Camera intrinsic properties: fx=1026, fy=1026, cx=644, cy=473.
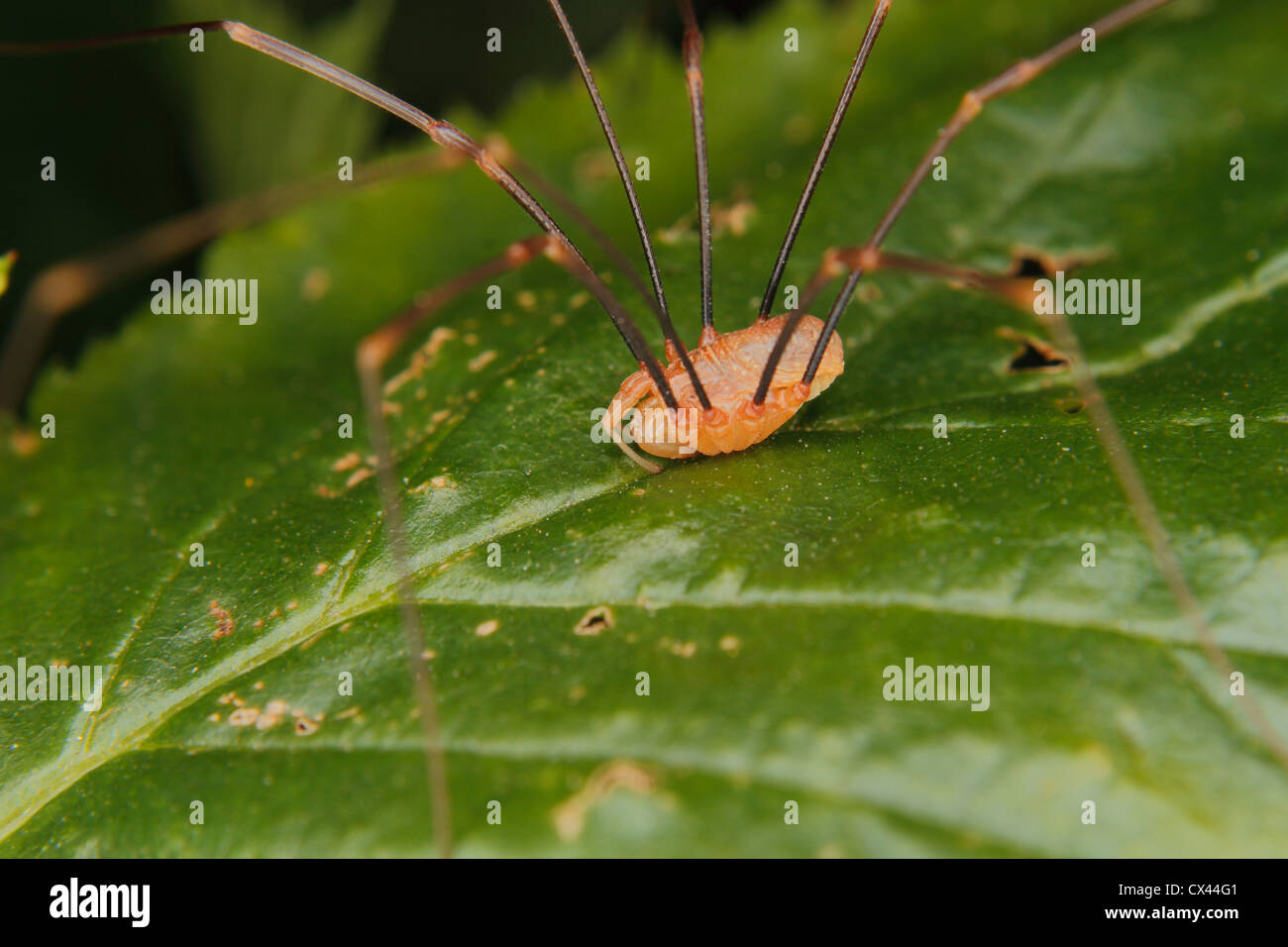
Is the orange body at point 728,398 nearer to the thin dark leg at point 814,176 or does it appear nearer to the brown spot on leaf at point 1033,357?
the thin dark leg at point 814,176

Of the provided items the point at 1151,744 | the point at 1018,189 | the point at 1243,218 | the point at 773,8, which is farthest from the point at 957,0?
the point at 1151,744

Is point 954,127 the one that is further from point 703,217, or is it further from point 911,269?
point 703,217

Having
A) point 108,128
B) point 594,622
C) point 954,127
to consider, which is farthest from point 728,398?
point 108,128

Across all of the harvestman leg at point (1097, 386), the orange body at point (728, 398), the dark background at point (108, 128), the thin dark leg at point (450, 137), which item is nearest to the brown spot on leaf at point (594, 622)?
the orange body at point (728, 398)

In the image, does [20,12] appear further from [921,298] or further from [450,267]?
[921,298]

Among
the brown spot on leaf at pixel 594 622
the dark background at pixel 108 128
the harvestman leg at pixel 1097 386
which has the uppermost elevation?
the dark background at pixel 108 128

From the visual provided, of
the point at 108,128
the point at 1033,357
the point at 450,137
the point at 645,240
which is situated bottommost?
the point at 1033,357

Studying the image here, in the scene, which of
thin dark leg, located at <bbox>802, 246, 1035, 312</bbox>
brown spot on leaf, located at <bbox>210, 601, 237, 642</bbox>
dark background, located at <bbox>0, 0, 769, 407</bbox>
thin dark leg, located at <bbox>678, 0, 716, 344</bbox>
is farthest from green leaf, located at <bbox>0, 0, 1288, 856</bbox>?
dark background, located at <bbox>0, 0, 769, 407</bbox>
